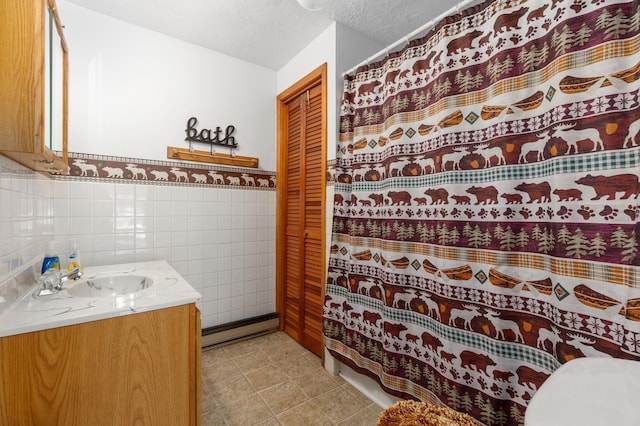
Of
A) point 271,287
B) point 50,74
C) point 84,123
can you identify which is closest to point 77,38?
point 84,123

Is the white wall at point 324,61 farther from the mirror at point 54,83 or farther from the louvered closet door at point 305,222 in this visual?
the mirror at point 54,83

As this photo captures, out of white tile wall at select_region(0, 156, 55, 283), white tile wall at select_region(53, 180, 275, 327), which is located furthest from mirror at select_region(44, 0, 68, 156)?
white tile wall at select_region(53, 180, 275, 327)

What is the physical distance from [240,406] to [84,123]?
Answer: 6.46 feet

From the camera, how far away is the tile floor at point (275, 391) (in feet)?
4.88

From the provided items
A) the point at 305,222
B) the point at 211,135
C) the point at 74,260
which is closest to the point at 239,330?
→ the point at 305,222

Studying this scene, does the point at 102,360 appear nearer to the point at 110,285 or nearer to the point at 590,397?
the point at 110,285

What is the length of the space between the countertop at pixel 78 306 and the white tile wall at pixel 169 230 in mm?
204

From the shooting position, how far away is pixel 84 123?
69.4 inches

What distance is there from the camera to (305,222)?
7.41 feet

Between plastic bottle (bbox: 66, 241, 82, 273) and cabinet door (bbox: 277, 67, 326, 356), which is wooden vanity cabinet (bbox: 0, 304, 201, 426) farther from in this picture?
cabinet door (bbox: 277, 67, 326, 356)

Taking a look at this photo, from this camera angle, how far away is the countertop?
2.80 ft

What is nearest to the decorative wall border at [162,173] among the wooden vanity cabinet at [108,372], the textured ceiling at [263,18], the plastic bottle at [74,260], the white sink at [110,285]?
the plastic bottle at [74,260]

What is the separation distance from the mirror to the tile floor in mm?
1530

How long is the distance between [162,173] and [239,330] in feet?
4.51
